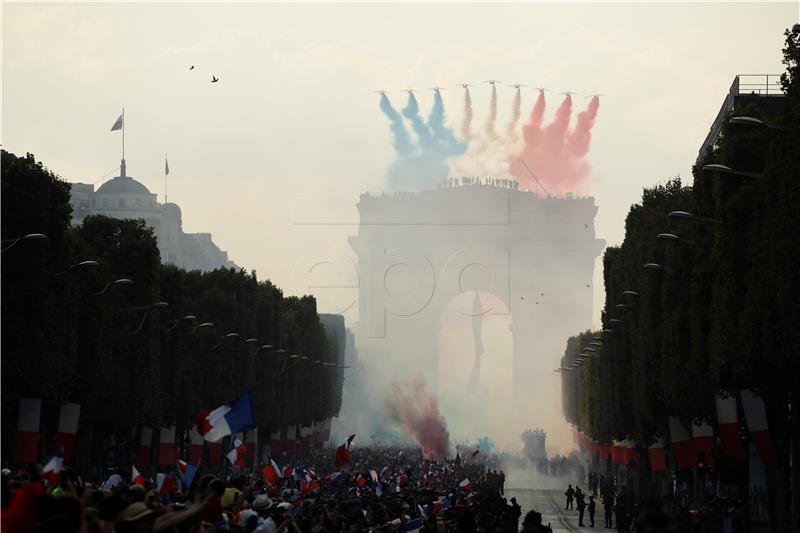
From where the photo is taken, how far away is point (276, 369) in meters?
113

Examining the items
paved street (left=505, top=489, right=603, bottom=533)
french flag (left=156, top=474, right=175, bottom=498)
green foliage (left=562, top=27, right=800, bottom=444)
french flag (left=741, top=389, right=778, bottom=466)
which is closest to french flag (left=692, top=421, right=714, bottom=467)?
green foliage (left=562, top=27, right=800, bottom=444)

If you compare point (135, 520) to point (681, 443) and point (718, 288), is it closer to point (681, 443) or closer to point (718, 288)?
point (718, 288)

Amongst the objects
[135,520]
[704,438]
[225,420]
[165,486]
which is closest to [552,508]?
[704,438]

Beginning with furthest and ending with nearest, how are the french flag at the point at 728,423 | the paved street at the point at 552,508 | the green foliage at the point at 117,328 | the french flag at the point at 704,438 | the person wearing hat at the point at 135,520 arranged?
the paved street at the point at 552,508, the french flag at the point at 704,438, the green foliage at the point at 117,328, the french flag at the point at 728,423, the person wearing hat at the point at 135,520

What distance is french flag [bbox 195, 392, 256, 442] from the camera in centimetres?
2669

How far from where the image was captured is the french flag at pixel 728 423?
50906 mm

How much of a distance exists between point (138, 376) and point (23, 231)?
59.8 ft

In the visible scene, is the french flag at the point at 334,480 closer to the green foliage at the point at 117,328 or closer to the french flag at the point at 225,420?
the green foliage at the point at 117,328

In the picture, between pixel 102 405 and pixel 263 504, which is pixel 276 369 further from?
pixel 263 504

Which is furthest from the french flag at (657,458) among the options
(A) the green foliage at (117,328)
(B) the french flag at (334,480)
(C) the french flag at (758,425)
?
(B) the french flag at (334,480)

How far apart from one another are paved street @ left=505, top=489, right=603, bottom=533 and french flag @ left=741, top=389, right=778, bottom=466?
15584 millimetres

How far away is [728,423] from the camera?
5234 centimetres

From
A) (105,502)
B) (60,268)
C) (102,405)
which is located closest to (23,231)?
(60,268)

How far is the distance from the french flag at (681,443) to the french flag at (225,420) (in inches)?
1499
